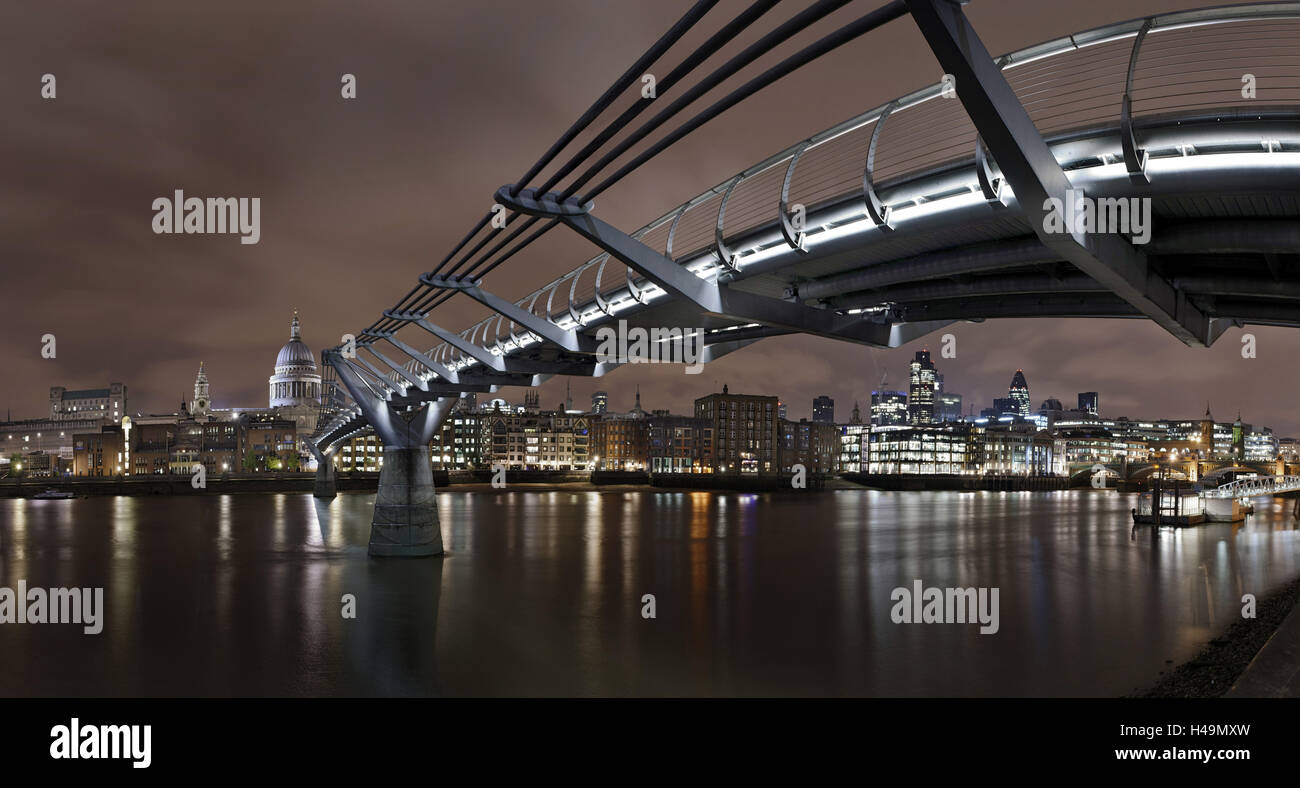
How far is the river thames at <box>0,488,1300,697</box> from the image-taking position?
19.5 metres

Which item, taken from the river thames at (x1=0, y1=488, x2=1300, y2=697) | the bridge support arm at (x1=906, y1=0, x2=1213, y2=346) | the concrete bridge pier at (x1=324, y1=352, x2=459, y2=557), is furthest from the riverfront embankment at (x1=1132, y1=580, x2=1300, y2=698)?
the concrete bridge pier at (x1=324, y1=352, x2=459, y2=557)

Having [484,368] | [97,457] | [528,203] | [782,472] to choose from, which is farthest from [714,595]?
[97,457]

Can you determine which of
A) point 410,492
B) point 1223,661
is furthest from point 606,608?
point 1223,661

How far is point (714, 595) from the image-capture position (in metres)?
31.7

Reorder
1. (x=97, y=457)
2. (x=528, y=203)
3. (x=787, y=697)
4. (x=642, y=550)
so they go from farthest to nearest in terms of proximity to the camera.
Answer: (x=97, y=457) → (x=642, y=550) → (x=787, y=697) → (x=528, y=203)

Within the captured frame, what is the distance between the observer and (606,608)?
28.5 meters

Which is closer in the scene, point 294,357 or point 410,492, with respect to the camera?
point 410,492

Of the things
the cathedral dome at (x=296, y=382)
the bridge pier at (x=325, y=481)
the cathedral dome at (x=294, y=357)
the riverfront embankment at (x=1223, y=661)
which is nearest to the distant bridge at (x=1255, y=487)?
the riverfront embankment at (x=1223, y=661)

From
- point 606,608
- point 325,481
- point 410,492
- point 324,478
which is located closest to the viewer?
point 606,608

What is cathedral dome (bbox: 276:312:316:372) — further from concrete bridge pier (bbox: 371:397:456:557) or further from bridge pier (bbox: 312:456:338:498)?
concrete bridge pier (bbox: 371:397:456:557)

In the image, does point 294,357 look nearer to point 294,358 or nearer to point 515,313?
point 294,358
